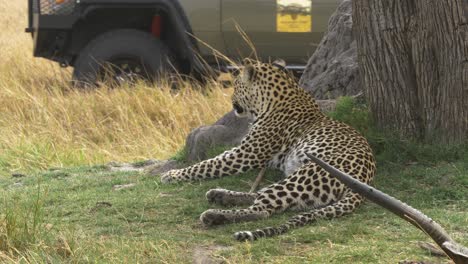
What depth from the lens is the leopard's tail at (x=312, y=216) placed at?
5273mm

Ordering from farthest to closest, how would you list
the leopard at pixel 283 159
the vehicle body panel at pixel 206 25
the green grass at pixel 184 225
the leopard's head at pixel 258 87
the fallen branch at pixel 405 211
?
the vehicle body panel at pixel 206 25
the leopard's head at pixel 258 87
the leopard at pixel 283 159
the green grass at pixel 184 225
the fallen branch at pixel 405 211

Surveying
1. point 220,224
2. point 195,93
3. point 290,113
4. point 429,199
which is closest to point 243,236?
point 220,224

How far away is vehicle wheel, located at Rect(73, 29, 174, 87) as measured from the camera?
35.8 ft

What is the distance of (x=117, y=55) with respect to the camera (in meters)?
11.0

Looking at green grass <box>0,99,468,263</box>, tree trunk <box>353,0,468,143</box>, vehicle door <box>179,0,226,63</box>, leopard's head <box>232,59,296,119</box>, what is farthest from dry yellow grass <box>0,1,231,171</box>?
tree trunk <box>353,0,468,143</box>

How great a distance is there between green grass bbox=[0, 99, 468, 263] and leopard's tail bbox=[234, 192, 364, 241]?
5cm

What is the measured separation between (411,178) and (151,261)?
2.32 metres

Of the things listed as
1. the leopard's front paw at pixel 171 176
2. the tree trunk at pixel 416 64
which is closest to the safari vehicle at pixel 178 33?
the tree trunk at pixel 416 64

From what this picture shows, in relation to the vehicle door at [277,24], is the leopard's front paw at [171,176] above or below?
below

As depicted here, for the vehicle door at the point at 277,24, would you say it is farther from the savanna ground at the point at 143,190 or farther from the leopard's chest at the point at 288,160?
the leopard's chest at the point at 288,160

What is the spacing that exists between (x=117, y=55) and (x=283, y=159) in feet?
14.4

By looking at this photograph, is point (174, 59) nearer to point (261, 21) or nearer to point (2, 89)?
point (261, 21)

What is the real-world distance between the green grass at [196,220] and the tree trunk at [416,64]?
16cm

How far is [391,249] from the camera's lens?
5.00 meters
